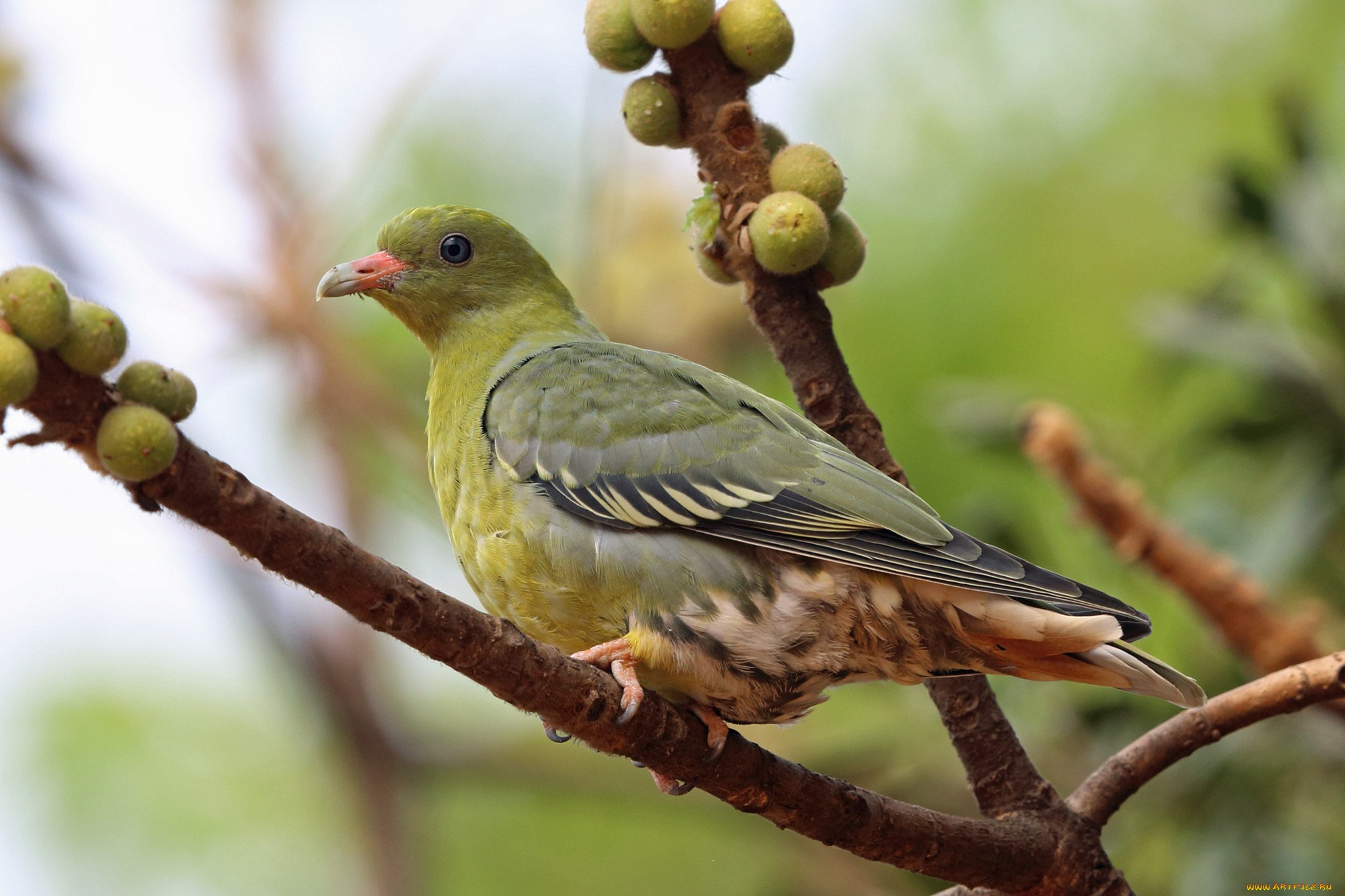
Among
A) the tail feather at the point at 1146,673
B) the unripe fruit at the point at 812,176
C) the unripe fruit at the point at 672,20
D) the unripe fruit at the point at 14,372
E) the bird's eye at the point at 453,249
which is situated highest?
the bird's eye at the point at 453,249

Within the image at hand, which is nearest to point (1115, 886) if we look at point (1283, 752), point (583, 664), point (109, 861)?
point (583, 664)

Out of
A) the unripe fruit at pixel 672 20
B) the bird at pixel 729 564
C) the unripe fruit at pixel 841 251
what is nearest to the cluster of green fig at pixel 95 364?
the bird at pixel 729 564

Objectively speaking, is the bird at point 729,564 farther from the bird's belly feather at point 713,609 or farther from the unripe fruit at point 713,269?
the unripe fruit at point 713,269

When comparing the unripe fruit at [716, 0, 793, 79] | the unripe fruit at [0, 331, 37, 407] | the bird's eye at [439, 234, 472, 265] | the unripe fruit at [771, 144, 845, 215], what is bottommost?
the unripe fruit at [0, 331, 37, 407]

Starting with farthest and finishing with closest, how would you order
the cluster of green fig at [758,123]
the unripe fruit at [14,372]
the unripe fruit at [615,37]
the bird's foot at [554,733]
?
the unripe fruit at [615,37]
the cluster of green fig at [758,123]
the bird's foot at [554,733]
the unripe fruit at [14,372]

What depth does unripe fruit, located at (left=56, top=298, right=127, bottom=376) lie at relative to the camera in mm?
1412

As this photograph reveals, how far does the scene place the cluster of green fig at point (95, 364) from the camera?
4.47ft

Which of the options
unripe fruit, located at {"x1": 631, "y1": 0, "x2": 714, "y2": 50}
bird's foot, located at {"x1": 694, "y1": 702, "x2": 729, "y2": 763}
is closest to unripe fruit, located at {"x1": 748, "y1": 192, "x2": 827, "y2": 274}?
unripe fruit, located at {"x1": 631, "y1": 0, "x2": 714, "y2": 50}

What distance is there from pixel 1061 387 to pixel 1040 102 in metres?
3.01

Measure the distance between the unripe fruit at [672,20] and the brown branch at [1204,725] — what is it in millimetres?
1700

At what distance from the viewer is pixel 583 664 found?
2.15 m

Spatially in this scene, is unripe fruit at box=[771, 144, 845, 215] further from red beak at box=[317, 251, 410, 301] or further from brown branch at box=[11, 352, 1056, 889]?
red beak at box=[317, 251, 410, 301]

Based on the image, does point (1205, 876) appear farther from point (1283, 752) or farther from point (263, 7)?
point (263, 7)

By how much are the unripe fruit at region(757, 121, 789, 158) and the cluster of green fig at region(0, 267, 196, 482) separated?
64.4 inches
